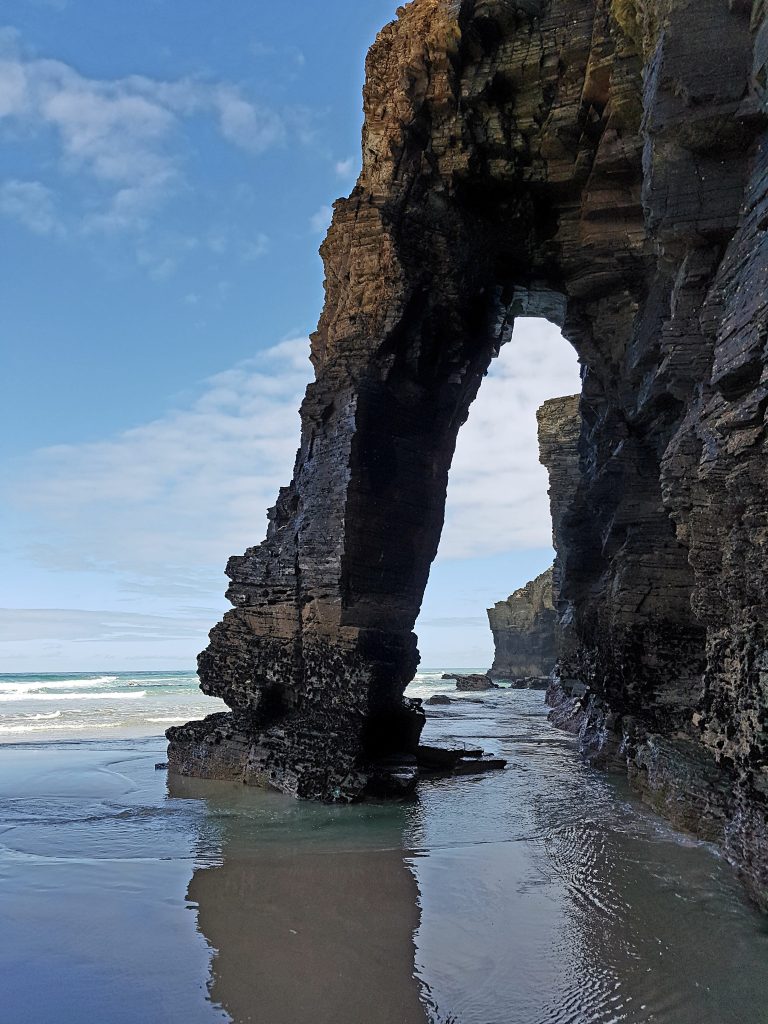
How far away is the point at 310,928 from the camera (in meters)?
6.40

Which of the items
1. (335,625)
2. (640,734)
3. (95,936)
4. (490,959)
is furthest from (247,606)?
(490,959)

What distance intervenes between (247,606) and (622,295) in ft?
36.1

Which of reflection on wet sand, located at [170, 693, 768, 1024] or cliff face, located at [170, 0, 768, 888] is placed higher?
cliff face, located at [170, 0, 768, 888]

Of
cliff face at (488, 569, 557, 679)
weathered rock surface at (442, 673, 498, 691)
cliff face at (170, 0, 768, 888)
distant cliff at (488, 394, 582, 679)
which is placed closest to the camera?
cliff face at (170, 0, 768, 888)

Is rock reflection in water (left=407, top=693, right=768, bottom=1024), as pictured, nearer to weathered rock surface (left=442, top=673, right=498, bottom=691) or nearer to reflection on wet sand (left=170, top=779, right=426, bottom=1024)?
reflection on wet sand (left=170, top=779, right=426, bottom=1024)

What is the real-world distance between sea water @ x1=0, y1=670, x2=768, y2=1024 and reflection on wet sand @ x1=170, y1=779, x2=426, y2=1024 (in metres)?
0.02

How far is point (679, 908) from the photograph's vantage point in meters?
6.72

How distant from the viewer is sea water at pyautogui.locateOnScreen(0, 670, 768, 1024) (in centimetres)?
503

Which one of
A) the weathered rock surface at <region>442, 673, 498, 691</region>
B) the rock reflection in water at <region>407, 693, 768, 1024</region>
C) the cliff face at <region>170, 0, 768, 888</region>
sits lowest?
the weathered rock surface at <region>442, 673, 498, 691</region>

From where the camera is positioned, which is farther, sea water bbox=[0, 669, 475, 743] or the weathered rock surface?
the weathered rock surface

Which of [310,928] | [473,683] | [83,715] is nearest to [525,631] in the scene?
[473,683]

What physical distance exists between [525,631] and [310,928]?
63494 mm

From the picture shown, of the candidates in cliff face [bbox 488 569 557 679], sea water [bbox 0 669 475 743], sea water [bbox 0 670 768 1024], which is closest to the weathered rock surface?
cliff face [bbox 488 569 557 679]

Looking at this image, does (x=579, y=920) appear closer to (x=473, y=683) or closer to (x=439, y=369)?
(x=439, y=369)
